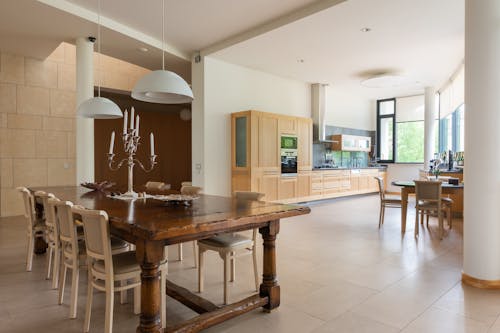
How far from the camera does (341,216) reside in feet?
21.4

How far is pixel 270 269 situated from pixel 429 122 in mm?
8233

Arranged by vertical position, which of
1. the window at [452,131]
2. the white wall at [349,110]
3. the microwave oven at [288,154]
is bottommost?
the microwave oven at [288,154]

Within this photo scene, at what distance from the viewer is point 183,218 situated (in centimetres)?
193

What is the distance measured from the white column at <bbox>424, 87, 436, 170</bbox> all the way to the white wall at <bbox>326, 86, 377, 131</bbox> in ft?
7.15

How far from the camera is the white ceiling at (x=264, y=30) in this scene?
4527mm

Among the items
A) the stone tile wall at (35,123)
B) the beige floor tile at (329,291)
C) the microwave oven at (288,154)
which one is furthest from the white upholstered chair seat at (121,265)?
the microwave oven at (288,154)

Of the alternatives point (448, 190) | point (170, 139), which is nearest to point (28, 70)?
point (170, 139)

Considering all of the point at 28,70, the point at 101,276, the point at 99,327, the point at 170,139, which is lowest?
the point at 99,327

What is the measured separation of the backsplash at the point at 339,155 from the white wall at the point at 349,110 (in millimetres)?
161

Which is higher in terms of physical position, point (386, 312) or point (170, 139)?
point (170, 139)

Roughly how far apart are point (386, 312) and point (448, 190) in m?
3.29

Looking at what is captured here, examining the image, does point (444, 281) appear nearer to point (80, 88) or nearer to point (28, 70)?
point (80, 88)

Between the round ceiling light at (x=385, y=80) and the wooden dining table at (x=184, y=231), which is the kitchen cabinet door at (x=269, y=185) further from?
the wooden dining table at (x=184, y=231)

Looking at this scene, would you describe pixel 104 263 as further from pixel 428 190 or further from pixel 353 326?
pixel 428 190
